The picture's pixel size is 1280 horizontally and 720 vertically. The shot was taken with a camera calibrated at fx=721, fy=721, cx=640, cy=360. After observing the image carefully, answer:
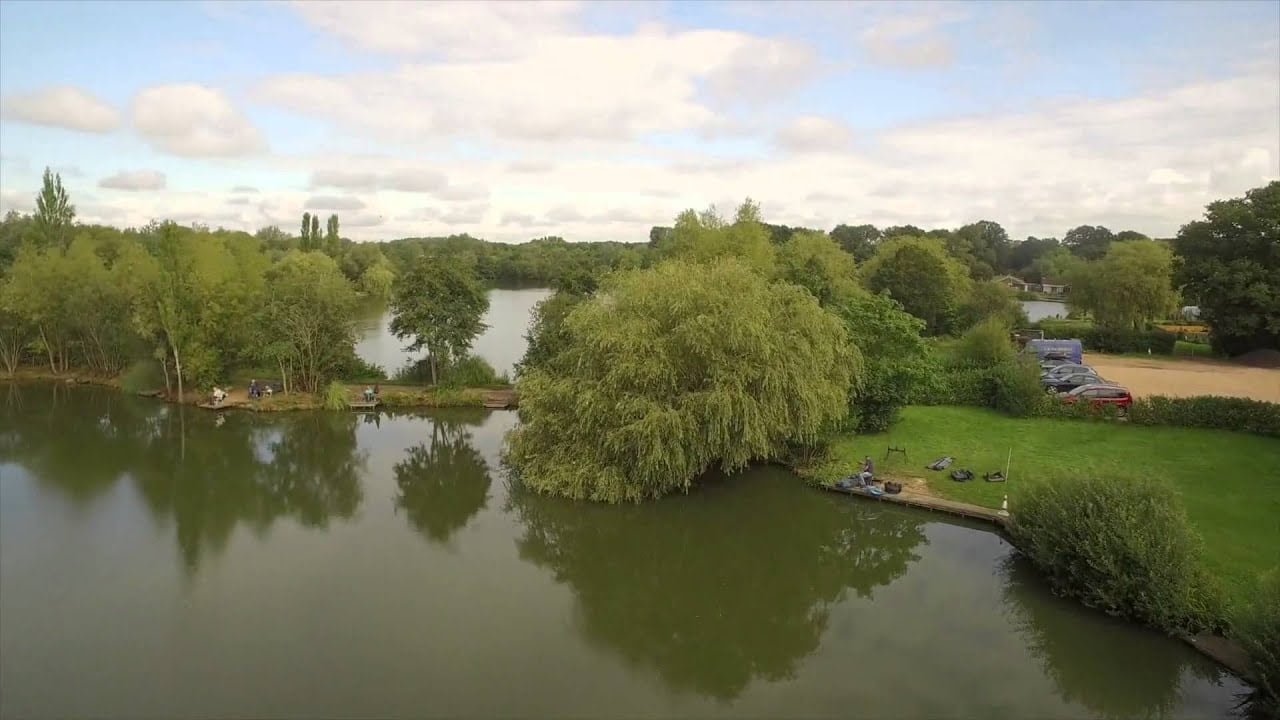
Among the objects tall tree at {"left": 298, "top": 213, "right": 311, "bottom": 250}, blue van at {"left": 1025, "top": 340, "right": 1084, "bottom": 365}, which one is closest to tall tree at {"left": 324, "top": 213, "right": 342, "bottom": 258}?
tall tree at {"left": 298, "top": 213, "right": 311, "bottom": 250}

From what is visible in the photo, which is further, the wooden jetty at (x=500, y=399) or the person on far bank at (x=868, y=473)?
the wooden jetty at (x=500, y=399)

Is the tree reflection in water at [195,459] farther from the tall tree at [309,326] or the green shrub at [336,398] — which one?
the tall tree at [309,326]

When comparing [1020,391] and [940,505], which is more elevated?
[1020,391]

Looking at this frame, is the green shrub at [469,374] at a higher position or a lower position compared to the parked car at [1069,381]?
lower

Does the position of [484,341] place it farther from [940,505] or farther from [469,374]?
[940,505]

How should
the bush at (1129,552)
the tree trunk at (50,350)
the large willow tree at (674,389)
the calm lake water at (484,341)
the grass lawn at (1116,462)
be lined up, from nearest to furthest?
the bush at (1129,552) → the grass lawn at (1116,462) → the large willow tree at (674,389) → the tree trunk at (50,350) → the calm lake water at (484,341)

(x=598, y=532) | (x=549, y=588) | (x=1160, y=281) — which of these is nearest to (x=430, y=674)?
(x=549, y=588)

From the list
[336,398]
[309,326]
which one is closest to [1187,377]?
[336,398]

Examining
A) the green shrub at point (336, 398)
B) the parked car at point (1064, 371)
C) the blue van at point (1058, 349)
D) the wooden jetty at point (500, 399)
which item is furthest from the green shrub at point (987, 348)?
the green shrub at point (336, 398)
